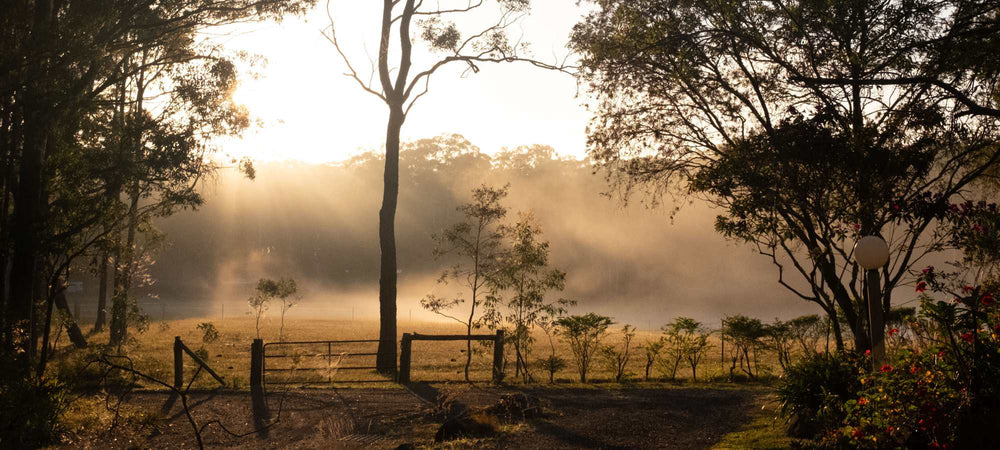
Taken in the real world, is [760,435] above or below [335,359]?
below

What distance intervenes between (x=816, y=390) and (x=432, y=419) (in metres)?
6.00

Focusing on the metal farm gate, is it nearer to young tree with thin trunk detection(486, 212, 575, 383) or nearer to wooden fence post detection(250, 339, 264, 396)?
wooden fence post detection(250, 339, 264, 396)

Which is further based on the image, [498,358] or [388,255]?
[388,255]

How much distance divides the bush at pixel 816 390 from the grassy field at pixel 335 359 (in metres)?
7.62

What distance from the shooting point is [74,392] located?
15586mm

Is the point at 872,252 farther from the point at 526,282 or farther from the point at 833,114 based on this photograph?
the point at 526,282

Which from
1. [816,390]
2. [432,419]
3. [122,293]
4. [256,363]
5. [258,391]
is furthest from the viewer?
[122,293]

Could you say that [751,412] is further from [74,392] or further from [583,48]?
[74,392]

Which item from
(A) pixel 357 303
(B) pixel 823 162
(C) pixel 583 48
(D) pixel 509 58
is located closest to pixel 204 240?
(A) pixel 357 303

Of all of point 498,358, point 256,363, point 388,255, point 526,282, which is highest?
point 388,255

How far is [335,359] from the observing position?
22641 mm

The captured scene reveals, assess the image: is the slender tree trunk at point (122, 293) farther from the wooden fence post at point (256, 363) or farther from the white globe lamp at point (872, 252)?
the white globe lamp at point (872, 252)

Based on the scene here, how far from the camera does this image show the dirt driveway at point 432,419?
10539mm

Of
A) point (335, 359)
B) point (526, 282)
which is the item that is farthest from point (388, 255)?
point (526, 282)
